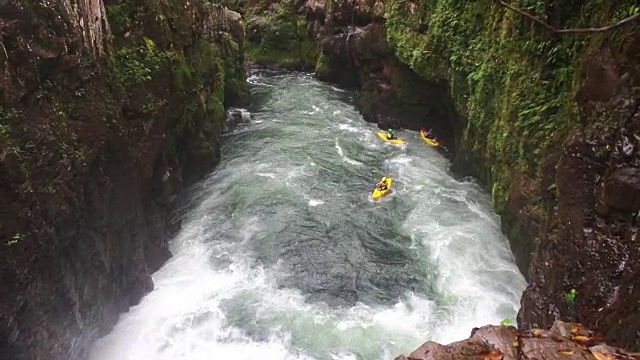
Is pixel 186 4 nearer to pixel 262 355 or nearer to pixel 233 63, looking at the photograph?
pixel 233 63

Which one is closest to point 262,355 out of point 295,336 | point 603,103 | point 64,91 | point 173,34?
point 295,336

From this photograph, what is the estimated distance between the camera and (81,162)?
846 centimetres

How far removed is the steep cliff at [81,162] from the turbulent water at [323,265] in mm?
1001

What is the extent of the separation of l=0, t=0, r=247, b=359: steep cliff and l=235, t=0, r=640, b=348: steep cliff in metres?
6.79

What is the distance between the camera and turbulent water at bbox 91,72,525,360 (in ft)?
30.5

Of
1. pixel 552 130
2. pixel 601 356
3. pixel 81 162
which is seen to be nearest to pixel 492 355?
pixel 601 356

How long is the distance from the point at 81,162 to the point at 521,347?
723cm

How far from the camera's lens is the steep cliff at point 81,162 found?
7.24 meters

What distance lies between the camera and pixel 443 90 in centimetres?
1647

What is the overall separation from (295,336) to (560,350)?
5777mm

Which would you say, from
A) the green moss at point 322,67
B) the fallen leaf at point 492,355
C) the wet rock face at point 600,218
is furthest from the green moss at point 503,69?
the green moss at point 322,67

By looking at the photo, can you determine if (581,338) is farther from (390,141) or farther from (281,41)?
(281,41)

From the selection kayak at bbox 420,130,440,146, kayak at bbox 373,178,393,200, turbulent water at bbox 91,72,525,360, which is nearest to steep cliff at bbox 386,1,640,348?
turbulent water at bbox 91,72,525,360

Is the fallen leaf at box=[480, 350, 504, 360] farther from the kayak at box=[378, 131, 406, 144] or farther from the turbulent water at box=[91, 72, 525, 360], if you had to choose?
the kayak at box=[378, 131, 406, 144]
